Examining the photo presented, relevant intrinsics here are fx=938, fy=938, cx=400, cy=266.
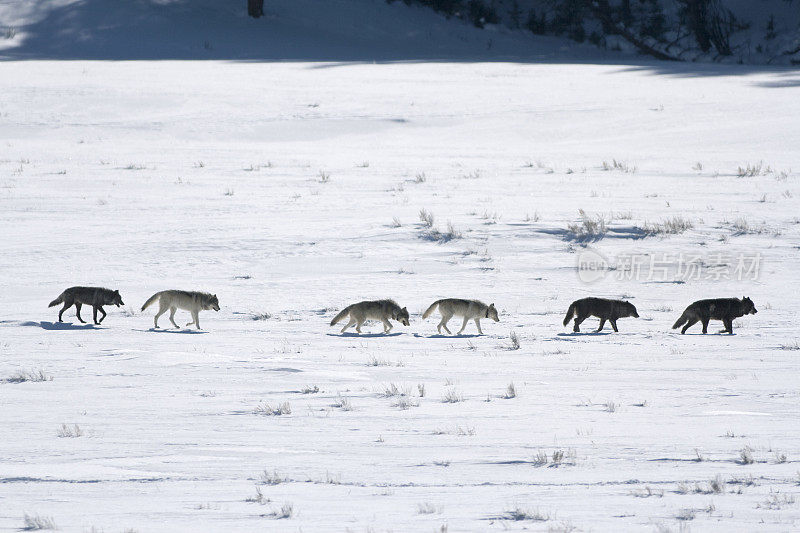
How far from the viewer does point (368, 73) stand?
34.2 metres

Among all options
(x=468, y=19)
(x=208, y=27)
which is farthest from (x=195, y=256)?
(x=468, y=19)

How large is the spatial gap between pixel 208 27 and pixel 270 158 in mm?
21867

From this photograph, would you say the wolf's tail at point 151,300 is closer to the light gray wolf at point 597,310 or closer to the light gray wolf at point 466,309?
the light gray wolf at point 466,309

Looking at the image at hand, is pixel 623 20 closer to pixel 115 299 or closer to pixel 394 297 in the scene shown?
pixel 394 297

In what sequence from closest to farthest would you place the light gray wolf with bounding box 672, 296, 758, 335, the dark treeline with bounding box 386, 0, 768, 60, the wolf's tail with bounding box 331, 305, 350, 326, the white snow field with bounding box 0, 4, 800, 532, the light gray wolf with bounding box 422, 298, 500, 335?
the white snow field with bounding box 0, 4, 800, 532 → the light gray wolf with bounding box 672, 296, 758, 335 → the wolf's tail with bounding box 331, 305, 350, 326 → the light gray wolf with bounding box 422, 298, 500, 335 → the dark treeline with bounding box 386, 0, 768, 60

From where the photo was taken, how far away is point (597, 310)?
432 inches

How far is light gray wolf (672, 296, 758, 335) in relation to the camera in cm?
1073

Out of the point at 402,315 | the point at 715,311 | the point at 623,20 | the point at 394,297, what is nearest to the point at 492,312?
the point at 402,315

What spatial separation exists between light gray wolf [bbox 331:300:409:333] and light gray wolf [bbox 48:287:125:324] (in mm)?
2725

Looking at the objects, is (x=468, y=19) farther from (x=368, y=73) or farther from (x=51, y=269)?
(x=51, y=269)

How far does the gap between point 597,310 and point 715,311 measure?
132cm

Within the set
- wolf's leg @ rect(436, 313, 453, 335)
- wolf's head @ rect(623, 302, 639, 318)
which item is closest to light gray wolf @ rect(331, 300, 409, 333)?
wolf's leg @ rect(436, 313, 453, 335)

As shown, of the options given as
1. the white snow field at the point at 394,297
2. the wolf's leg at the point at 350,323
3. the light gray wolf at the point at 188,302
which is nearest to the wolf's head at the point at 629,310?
the white snow field at the point at 394,297

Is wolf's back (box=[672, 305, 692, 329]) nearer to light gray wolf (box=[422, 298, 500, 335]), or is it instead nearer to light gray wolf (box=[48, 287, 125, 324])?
light gray wolf (box=[422, 298, 500, 335])
